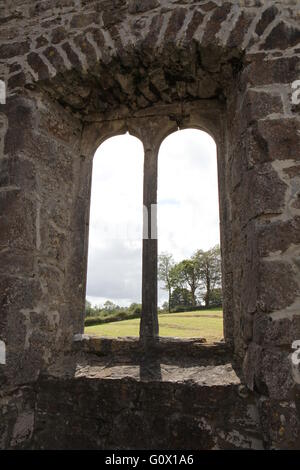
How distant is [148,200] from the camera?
2758 millimetres

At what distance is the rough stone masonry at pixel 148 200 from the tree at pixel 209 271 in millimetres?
2663

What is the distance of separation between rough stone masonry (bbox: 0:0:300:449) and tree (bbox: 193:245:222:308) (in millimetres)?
2663

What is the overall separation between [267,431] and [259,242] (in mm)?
1042

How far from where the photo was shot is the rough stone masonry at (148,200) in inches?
78.1

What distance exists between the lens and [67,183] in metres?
2.92

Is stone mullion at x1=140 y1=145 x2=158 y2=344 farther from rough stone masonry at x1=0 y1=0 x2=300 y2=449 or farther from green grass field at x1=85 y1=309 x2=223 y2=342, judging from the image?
green grass field at x1=85 y1=309 x2=223 y2=342

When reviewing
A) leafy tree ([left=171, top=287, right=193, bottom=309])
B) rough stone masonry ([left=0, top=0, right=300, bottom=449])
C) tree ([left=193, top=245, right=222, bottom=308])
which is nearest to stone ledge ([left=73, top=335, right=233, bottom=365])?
rough stone masonry ([left=0, top=0, right=300, bottom=449])

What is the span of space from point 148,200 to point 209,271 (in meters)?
3.10

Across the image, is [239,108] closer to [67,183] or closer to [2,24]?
[67,183]

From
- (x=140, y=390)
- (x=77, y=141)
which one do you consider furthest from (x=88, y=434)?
(x=77, y=141)

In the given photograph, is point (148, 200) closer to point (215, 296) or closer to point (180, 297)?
point (215, 296)

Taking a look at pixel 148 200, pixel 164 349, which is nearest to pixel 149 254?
pixel 148 200

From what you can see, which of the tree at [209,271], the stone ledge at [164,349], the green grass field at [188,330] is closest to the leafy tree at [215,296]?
the tree at [209,271]

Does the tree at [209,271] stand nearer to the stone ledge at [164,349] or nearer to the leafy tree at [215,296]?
the leafy tree at [215,296]
